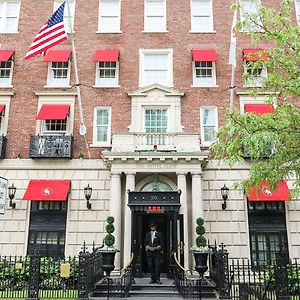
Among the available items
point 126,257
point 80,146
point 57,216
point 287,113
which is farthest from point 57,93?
point 287,113

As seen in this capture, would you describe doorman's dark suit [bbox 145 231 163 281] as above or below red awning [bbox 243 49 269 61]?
below

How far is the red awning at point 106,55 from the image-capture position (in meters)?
21.7

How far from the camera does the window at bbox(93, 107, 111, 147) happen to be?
20981 millimetres

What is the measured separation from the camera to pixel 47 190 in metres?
19.6

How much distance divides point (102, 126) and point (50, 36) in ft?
18.1

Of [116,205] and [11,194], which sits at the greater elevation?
[11,194]

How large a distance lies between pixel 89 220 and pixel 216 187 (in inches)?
273

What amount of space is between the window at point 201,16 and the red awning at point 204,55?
5.97ft

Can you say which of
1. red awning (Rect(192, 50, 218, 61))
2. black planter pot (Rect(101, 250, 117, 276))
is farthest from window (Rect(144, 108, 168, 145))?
black planter pot (Rect(101, 250, 117, 276))

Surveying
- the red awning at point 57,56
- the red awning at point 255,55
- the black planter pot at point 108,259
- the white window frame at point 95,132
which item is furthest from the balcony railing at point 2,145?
the red awning at point 255,55

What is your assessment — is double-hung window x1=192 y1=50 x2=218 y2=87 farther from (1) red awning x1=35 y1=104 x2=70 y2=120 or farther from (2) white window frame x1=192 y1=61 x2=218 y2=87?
(1) red awning x1=35 y1=104 x2=70 y2=120

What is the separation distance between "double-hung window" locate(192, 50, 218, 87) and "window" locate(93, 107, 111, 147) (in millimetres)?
5412

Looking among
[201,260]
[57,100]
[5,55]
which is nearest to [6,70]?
[5,55]

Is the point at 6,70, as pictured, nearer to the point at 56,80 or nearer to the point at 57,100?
the point at 56,80
